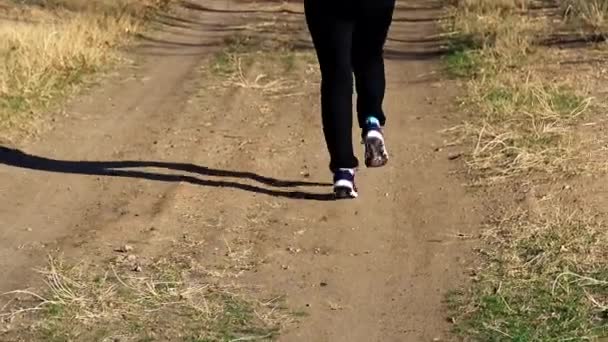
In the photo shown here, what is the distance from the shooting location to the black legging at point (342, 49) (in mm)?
4918

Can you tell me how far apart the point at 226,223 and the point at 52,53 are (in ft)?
15.6

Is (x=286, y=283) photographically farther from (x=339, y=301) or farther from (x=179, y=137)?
(x=179, y=137)

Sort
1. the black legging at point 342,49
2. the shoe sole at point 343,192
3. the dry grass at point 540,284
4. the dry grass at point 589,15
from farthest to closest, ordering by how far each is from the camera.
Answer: the dry grass at point 589,15 < the shoe sole at point 343,192 < the black legging at point 342,49 < the dry grass at point 540,284

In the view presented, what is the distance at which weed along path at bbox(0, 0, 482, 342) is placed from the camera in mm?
3805

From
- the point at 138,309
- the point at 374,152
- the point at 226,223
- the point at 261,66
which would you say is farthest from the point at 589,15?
the point at 138,309

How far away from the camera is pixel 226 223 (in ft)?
16.1

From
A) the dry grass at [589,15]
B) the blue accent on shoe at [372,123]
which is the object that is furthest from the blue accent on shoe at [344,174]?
the dry grass at [589,15]

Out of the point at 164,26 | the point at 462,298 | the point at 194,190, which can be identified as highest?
the point at 462,298

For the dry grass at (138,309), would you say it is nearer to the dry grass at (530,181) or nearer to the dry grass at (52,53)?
the dry grass at (530,181)

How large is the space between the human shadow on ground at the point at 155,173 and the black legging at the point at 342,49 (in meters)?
0.34

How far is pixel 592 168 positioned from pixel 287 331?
86.2 inches

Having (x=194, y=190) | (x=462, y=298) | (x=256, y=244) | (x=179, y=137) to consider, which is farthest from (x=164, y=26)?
(x=462, y=298)

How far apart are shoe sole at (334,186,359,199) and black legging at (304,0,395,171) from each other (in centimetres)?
10

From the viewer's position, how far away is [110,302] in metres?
3.90
